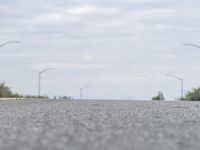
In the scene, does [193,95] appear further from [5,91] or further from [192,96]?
[5,91]

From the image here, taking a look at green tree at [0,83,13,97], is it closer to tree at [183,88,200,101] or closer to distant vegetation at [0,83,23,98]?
distant vegetation at [0,83,23,98]

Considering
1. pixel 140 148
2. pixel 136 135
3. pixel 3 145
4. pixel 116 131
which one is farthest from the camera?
pixel 116 131

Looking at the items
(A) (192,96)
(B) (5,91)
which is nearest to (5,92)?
(B) (5,91)

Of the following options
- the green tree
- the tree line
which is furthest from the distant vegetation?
the tree line

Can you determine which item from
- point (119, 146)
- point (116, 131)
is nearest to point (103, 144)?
point (119, 146)

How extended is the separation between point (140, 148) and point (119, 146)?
37cm

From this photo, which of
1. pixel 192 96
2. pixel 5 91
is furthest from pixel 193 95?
pixel 5 91

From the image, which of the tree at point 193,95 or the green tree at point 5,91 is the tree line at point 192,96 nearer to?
the tree at point 193,95

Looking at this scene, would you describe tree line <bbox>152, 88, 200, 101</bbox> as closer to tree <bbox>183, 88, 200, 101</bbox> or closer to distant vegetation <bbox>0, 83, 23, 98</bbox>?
tree <bbox>183, 88, 200, 101</bbox>

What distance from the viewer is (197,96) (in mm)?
95750

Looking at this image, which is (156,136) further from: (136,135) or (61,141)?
(61,141)

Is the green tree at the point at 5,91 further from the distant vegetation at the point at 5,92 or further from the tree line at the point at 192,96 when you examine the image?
the tree line at the point at 192,96

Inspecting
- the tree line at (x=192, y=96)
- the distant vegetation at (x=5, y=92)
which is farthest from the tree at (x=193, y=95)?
the distant vegetation at (x=5, y=92)

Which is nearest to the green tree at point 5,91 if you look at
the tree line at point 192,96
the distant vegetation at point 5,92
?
the distant vegetation at point 5,92
